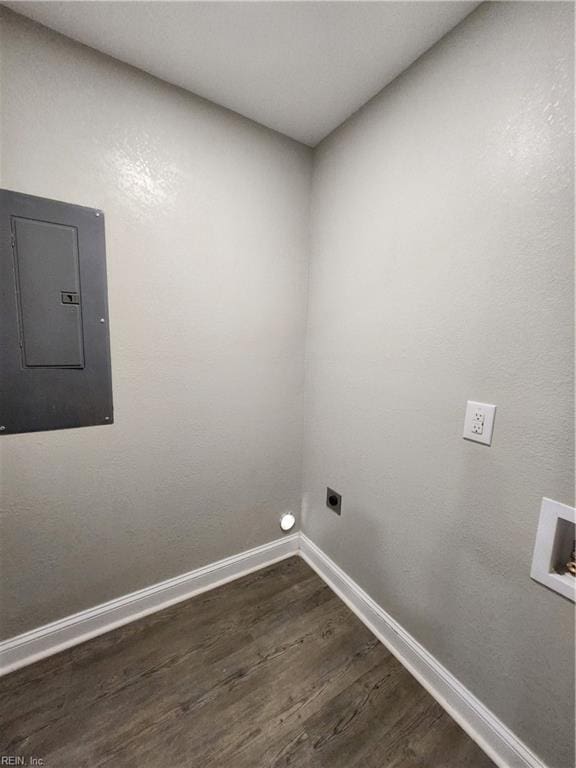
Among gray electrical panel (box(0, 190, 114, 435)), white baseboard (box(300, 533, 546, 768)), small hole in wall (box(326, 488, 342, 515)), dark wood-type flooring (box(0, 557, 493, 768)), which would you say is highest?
gray electrical panel (box(0, 190, 114, 435))

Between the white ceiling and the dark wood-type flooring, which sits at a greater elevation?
the white ceiling

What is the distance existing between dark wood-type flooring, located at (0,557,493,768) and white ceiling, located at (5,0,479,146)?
2.33 metres

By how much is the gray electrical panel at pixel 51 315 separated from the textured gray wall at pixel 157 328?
2.1 inches

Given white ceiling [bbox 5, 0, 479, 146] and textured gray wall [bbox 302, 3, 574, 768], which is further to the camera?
white ceiling [bbox 5, 0, 479, 146]

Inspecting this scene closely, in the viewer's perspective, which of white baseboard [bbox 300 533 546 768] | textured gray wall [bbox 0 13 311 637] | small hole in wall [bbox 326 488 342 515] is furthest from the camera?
small hole in wall [bbox 326 488 342 515]

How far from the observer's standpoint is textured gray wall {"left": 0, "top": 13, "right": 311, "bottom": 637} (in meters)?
1.11

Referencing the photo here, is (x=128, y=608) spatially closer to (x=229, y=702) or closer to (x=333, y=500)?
(x=229, y=702)

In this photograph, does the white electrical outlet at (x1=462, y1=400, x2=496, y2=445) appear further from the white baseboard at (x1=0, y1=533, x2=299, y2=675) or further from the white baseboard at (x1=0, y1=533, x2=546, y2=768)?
the white baseboard at (x1=0, y1=533, x2=299, y2=675)

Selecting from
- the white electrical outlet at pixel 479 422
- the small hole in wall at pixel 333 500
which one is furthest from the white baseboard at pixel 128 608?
the white electrical outlet at pixel 479 422

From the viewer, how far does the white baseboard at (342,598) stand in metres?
1.00

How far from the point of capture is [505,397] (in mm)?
931

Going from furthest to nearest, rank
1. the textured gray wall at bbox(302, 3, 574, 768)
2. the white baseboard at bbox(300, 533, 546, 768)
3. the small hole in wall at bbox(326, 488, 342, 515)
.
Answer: the small hole in wall at bbox(326, 488, 342, 515) → the white baseboard at bbox(300, 533, 546, 768) → the textured gray wall at bbox(302, 3, 574, 768)

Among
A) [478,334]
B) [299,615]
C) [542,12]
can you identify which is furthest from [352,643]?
[542,12]

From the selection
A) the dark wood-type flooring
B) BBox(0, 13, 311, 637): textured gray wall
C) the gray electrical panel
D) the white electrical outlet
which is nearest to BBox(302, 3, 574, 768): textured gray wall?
the white electrical outlet
